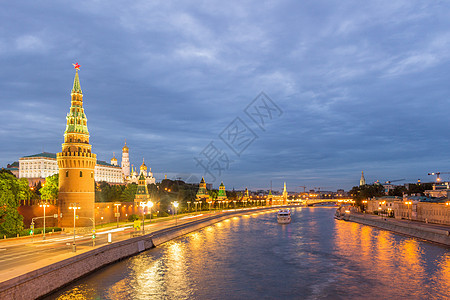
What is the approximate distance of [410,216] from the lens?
301ft

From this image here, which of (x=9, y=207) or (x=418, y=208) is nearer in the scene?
(x=9, y=207)

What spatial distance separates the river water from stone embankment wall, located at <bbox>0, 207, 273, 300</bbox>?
0.93 meters

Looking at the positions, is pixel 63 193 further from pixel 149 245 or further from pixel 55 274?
pixel 55 274

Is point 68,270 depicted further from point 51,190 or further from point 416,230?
point 416,230

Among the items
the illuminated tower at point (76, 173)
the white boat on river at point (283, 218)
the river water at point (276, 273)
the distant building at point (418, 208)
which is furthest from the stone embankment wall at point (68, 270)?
the distant building at point (418, 208)

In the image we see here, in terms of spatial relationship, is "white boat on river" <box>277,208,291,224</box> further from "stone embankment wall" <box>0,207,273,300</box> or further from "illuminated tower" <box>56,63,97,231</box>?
"illuminated tower" <box>56,63,97,231</box>

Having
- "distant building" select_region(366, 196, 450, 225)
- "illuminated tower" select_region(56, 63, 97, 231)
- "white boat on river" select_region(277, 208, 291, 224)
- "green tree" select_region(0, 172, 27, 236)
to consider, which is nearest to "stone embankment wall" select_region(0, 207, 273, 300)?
"green tree" select_region(0, 172, 27, 236)

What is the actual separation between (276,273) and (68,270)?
20.5 meters

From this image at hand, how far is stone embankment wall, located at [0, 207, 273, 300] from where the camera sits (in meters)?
24.9

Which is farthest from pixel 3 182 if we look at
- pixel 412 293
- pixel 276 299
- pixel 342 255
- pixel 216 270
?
pixel 412 293

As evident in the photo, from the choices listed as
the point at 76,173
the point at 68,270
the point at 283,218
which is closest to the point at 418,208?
the point at 283,218

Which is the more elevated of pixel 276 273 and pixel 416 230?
pixel 416 230

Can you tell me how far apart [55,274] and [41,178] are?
172309mm

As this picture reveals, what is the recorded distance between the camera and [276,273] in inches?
1533
